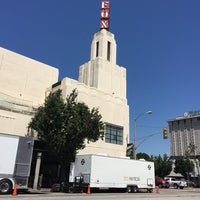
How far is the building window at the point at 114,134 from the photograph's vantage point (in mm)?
40888

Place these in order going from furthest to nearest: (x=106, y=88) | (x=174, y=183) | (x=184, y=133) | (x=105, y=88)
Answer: (x=184, y=133) < (x=106, y=88) < (x=105, y=88) < (x=174, y=183)

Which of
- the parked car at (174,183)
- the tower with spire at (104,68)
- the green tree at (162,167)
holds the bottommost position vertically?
the parked car at (174,183)

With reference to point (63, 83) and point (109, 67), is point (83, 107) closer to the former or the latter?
point (63, 83)

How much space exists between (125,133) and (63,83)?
1430cm

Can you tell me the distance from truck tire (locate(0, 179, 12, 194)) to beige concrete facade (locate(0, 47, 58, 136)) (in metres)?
13.7

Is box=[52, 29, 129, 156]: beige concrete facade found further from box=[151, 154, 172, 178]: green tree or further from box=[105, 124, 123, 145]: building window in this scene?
box=[151, 154, 172, 178]: green tree

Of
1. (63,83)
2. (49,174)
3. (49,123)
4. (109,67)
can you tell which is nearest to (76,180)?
(49,123)

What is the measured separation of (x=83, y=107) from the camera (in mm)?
28688

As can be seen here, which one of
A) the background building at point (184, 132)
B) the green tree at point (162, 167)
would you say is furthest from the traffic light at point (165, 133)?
the background building at point (184, 132)

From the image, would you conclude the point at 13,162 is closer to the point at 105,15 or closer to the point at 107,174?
the point at 107,174

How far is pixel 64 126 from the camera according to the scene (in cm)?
2730

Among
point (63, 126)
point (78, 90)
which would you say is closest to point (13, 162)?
point (63, 126)

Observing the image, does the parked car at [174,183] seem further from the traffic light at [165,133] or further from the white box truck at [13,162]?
the white box truck at [13,162]

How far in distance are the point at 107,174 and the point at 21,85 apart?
22.3m
